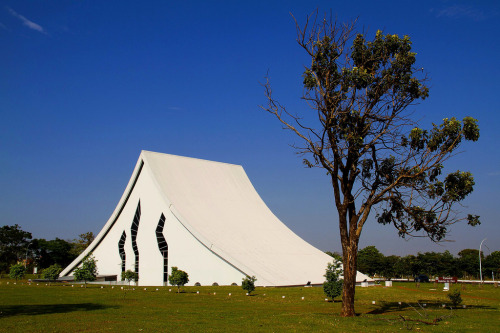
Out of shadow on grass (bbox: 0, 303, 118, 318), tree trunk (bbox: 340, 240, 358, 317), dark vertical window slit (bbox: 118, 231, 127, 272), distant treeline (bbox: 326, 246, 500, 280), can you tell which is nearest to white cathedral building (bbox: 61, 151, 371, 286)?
dark vertical window slit (bbox: 118, 231, 127, 272)

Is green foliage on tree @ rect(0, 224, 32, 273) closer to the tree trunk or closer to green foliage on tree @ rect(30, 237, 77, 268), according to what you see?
green foliage on tree @ rect(30, 237, 77, 268)

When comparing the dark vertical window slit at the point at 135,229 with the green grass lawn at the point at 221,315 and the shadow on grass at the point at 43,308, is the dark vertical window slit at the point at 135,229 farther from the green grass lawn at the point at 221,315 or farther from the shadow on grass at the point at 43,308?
the shadow on grass at the point at 43,308

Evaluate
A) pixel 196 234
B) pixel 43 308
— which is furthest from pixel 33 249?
pixel 43 308

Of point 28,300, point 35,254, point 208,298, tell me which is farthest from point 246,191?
point 35,254

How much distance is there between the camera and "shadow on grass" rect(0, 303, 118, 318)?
11.9m

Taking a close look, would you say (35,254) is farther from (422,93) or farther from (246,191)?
(422,93)

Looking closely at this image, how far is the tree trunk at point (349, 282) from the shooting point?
39.4ft

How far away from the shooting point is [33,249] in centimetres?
4859

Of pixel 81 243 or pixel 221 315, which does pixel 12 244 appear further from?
pixel 221 315

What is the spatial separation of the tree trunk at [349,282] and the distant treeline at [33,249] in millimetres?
40920

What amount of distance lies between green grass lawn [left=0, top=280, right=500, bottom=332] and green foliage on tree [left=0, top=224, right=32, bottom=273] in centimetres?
3317

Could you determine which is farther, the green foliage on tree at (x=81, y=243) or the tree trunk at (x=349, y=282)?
the green foliage on tree at (x=81, y=243)

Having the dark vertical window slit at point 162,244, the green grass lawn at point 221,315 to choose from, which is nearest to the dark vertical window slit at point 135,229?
the dark vertical window slit at point 162,244

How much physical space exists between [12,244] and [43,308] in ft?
128
